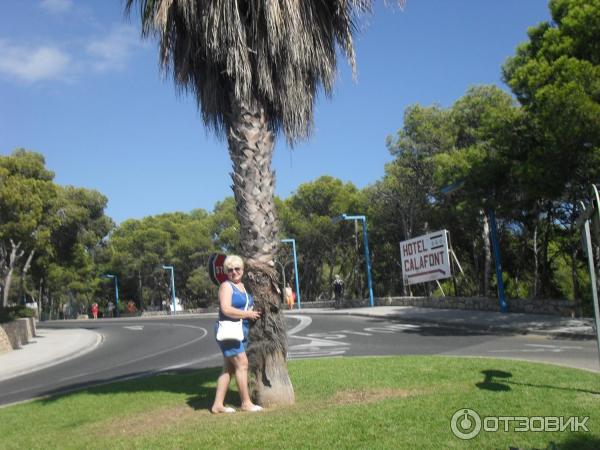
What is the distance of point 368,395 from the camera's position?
704 centimetres

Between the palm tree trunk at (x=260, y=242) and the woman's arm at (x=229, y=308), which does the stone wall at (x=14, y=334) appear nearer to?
the palm tree trunk at (x=260, y=242)

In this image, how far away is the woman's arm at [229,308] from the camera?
6463mm

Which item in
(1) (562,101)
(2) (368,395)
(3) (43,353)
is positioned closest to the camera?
(2) (368,395)

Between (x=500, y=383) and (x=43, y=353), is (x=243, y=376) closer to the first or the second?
(x=500, y=383)

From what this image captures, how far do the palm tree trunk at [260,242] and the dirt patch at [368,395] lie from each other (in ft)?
1.95

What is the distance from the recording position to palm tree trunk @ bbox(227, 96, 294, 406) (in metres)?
6.99

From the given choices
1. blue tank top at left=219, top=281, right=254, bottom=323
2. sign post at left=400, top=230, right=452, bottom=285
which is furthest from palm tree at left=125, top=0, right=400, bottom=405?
sign post at left=400, top=230, right=452, bottom=285

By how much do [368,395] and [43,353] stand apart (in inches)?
677

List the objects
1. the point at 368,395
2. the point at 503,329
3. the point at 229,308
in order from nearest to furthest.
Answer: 1. the point at 229,308
2. the point at 368,395
3. the point at 503,329

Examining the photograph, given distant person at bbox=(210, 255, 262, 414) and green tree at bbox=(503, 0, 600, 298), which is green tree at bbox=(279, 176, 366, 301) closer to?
green tree at bbox=(503, 0, 600, 298)

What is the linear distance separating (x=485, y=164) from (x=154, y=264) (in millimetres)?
47740

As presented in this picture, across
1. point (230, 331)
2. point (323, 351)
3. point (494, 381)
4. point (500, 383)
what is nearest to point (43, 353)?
point (323, 351)

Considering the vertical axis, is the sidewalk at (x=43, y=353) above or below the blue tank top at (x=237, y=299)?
below

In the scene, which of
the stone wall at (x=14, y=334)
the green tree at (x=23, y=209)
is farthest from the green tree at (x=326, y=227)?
the stone wall at (x=14, y=334)
